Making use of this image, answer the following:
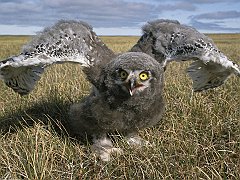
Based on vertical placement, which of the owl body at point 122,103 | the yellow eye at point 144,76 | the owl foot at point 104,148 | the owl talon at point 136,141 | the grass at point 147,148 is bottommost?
the owl foot at point 104,148

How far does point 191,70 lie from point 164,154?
1.70 m

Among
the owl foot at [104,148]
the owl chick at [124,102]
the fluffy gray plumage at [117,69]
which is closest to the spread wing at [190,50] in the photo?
the fluffy gray plumage at [117,69]

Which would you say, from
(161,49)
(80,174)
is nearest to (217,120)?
(161,49)

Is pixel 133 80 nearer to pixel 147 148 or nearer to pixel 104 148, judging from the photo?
pixel 147 148

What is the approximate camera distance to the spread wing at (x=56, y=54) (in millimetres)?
5484

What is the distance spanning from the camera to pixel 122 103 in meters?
5.50

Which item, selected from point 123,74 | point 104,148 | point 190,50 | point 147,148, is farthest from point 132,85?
point 190,50

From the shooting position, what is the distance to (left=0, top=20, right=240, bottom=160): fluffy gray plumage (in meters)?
5.39

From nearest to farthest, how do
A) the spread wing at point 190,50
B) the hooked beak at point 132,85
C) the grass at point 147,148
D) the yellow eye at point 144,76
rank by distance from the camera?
the grass at point 147,148 → the hooked beak at point 132,85 → the yellow eye at point 144,76 → the spread wing at point 190,50

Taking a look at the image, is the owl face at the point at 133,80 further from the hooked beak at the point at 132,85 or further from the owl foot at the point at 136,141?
the owl foot at the point at 136,141

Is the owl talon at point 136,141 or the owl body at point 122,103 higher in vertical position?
the owl body at point 122,103

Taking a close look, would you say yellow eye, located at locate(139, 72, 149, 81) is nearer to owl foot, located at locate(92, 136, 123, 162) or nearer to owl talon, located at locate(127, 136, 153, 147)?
owl talon, located at locate(127, 136, 153, 147)

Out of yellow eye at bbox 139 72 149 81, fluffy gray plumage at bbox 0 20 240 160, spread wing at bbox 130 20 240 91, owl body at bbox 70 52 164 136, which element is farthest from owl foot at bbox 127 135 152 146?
spread wing at bbox 130 20 240 91

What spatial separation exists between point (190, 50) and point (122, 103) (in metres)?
1.25
